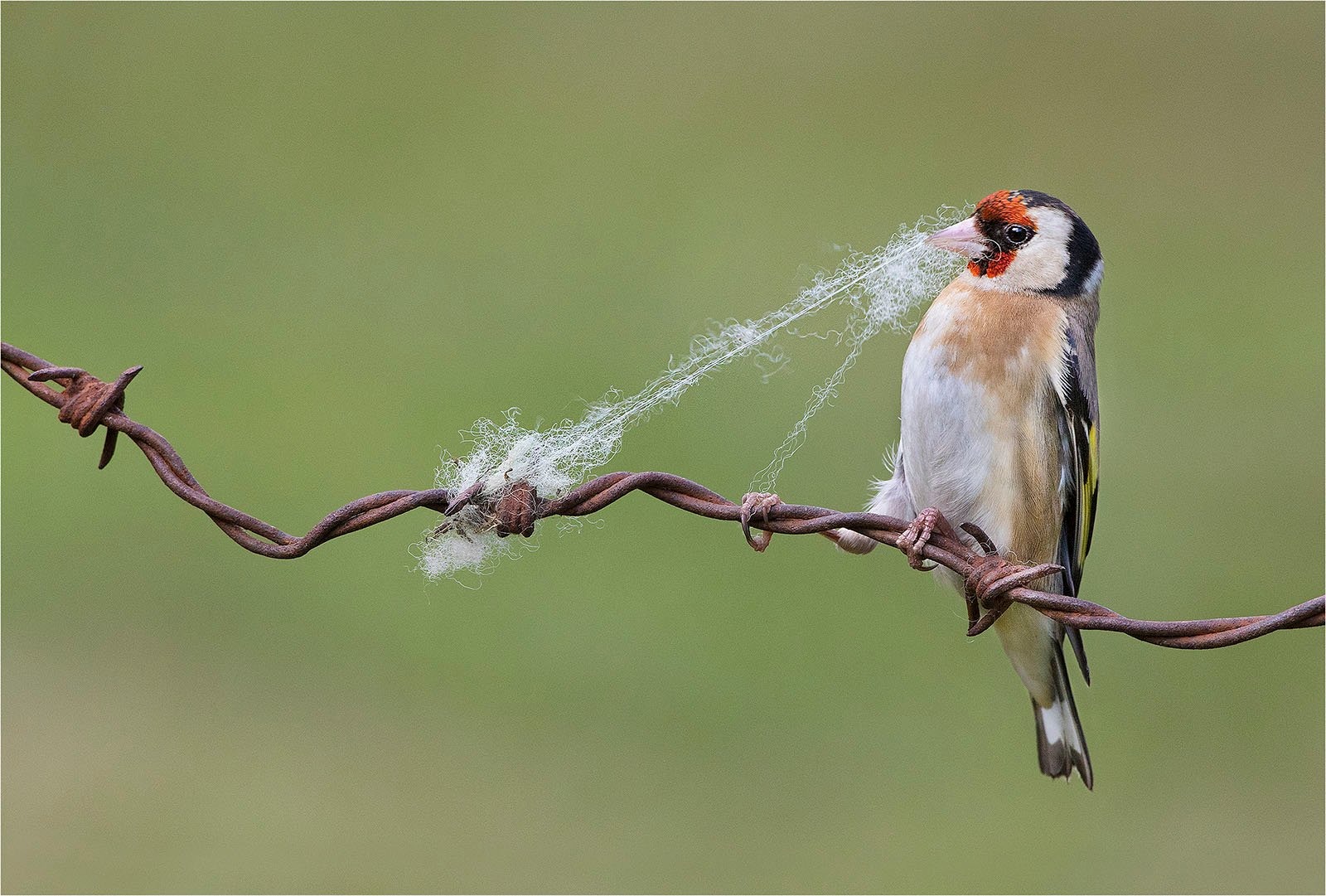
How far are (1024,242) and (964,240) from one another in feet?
0.54

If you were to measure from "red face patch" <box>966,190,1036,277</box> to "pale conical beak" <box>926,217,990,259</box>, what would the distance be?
0.07 ft

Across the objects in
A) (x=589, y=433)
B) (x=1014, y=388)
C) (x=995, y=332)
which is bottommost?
(x=589, y=433)

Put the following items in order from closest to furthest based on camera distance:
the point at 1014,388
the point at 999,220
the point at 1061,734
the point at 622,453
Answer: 1. the point at 1014,388
2. the point at 999,220
3. the point at 1061,734
4. the point at 622,453

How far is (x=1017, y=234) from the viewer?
3.69m

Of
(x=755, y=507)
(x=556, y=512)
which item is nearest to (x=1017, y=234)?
(x=755, y=507)

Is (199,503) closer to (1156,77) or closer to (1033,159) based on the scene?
(1033,159)

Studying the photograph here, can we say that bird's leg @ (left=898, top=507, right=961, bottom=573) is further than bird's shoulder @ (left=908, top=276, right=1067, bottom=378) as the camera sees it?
No

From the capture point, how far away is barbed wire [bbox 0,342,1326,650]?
2826 millimetres

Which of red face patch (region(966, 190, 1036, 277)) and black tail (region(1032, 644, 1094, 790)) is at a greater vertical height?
red face patch (region(966, 190, 1036, 277))

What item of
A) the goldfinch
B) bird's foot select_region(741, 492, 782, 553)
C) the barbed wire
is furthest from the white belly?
bird's foot select_region(741, 492, 782, 553)

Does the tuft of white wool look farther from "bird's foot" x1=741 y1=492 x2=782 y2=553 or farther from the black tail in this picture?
the black tail

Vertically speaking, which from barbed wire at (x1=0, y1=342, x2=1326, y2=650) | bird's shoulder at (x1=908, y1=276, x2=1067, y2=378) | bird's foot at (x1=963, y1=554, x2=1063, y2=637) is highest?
bird's shoulder at (x1=908, y1=276, x2=1067, y2=378)

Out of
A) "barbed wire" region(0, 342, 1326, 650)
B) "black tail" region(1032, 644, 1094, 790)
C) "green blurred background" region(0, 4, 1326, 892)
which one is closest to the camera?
"barbed wire" region(0, 342, 1326, 650)

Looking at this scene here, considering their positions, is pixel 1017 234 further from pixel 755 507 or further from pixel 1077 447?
pixel 755 507
